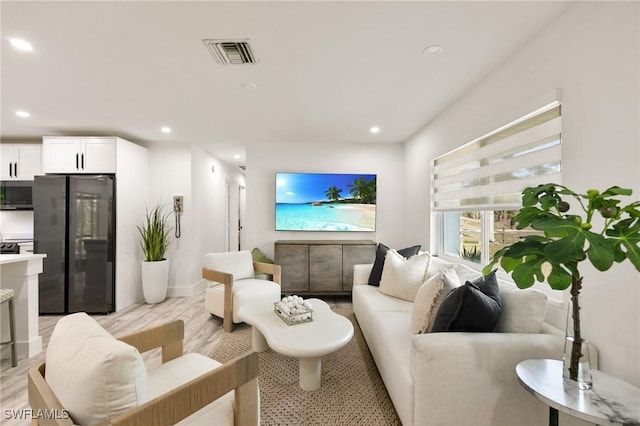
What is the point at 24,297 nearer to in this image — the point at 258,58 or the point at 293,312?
the point at 293,312

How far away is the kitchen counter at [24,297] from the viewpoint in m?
2.37

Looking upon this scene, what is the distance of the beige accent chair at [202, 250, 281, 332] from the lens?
114 inches

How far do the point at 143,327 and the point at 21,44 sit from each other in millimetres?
2692

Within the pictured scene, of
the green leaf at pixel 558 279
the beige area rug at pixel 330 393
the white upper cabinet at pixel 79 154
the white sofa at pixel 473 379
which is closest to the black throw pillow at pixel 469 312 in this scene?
the white sofa at pixel 473 379

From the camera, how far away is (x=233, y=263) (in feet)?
10.9

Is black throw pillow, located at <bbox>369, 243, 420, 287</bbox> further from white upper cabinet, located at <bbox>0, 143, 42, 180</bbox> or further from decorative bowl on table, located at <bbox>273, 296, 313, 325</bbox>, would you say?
white upper cabinet, located at <bbox>0, 143, 42, 180</bbox>

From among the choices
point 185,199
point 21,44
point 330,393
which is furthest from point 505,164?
point 185,199

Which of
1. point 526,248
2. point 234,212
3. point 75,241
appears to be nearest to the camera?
point 526,248

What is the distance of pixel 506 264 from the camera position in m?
1.14

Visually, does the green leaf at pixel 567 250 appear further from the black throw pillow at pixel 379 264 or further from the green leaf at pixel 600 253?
the black throw pillow at pixel 379 264

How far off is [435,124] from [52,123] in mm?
4599

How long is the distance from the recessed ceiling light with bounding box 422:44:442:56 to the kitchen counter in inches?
143

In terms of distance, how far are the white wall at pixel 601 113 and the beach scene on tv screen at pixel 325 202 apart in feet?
8.15

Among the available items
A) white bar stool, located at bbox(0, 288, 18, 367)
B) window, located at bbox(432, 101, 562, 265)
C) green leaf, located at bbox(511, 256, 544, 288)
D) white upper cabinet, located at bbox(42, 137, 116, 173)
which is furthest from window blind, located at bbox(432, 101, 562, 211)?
white upper cabinet, located at bbox(42, 137, 116, 173)
